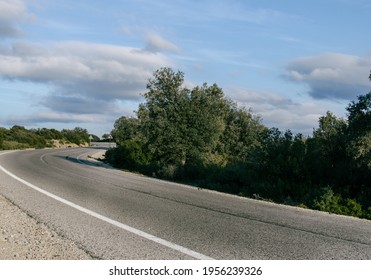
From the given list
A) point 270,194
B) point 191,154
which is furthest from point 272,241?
point 191,154

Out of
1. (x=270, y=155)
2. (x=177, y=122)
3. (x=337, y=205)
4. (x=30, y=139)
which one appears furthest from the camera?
(x=30, y=139)

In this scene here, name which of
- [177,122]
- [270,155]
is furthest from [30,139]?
[270,155]

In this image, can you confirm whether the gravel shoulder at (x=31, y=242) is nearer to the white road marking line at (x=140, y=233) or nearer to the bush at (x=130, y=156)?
the white road marking line at (x=140, y=233)

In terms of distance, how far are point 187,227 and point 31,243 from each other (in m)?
3.19

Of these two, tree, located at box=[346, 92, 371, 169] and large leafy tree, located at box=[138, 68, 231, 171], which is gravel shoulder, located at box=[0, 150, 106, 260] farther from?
large leafy tree, located at box=[138, 68, 231, 171]

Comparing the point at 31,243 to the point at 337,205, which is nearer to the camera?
the point at 31,243

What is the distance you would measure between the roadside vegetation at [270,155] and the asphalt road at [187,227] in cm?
347

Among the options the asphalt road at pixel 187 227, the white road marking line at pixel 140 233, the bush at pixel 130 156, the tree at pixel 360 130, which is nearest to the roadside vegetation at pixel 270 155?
the tree at pixel 360 130

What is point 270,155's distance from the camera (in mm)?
19109

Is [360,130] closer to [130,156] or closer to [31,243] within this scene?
[31,243]

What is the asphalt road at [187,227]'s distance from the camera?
23.8 feet

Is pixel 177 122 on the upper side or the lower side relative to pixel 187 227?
upper

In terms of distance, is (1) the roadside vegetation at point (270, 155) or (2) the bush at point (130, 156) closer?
(1) the roadside vegetation at point (270, 155)
